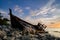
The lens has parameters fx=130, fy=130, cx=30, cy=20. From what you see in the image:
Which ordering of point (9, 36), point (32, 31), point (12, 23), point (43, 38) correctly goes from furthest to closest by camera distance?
point (12, 23)
point (32, 31)
point (43, 38)
point (9, 36)

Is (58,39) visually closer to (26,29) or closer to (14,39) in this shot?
(26,29)

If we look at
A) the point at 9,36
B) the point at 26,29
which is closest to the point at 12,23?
the point at 26,29

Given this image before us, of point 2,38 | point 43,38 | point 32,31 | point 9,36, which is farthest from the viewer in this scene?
point 32,31

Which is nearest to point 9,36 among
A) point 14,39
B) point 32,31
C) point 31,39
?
point 14,39

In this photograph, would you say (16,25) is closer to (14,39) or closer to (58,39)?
(14,39)

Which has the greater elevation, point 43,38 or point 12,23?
point 12,23

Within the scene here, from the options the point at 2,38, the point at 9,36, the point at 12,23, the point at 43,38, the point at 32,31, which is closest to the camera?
the point at 2,38

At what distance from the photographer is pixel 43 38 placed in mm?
23969

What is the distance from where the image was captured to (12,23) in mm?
28672

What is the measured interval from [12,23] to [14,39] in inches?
290

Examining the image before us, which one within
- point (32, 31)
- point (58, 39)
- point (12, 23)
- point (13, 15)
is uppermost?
point (13, 15)

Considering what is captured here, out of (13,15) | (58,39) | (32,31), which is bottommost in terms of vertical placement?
(58,39)

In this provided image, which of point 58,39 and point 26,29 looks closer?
point 58,39

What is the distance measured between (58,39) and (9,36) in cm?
930
